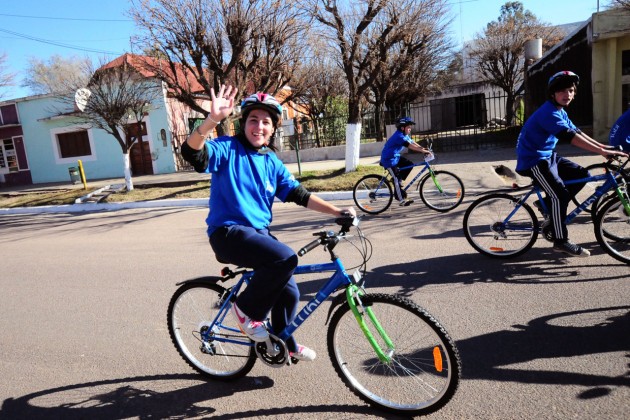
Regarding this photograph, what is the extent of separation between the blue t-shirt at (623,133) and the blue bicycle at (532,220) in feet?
3.20

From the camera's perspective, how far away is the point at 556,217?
486 cm

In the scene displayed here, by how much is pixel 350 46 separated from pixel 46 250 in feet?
32.4

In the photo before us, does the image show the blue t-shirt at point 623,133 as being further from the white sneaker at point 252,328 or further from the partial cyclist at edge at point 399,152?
the white sneaker at point 252,328

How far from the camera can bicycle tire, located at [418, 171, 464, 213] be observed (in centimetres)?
821

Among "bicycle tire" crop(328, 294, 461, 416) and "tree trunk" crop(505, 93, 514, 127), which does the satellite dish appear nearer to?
"bicycle tire" crop(328, 294, 461, 416)

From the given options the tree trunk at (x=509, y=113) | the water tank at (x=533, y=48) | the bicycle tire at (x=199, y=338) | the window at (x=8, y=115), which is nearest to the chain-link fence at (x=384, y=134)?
the tree trunk at (x=509, y=113)

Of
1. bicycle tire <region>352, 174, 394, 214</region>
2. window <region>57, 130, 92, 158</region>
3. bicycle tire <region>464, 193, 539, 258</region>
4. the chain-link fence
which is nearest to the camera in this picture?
bicycle tire <region>464, 193, 539, 258</region>

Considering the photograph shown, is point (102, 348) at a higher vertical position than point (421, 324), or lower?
lower

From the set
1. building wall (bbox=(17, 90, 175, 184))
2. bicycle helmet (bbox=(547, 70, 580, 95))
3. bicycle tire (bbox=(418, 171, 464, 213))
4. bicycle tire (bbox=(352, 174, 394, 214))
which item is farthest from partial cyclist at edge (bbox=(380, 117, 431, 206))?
building wall (bbox=(17, 90, 175, 184))

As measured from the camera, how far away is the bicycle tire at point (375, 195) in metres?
8.55

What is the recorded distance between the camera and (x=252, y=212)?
2871 millimetres

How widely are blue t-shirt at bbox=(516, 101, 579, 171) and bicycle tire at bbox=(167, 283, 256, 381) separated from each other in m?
3.60

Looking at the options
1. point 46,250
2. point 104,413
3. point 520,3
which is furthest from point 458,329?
point 520,3

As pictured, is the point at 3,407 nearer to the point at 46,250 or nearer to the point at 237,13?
the point at 46,250
